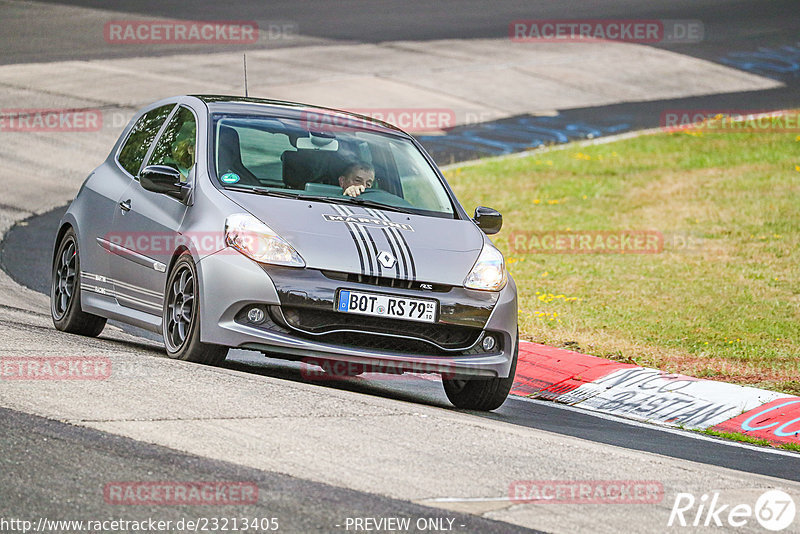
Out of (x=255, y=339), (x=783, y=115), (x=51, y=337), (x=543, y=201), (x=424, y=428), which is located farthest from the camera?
(x=783, y=115)

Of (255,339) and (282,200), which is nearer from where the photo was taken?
(255,339)

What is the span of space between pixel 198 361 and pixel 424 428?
1727mm

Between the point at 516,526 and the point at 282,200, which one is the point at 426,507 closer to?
the point at 516,526

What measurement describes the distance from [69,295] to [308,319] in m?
2.74

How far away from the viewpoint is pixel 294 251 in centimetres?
749

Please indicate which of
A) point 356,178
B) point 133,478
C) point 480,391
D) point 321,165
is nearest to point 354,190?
point 356,178

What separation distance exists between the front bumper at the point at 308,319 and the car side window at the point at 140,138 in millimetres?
1852

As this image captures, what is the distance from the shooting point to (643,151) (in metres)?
22.8

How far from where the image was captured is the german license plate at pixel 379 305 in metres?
7.44

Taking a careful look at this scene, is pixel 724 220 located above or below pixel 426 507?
below

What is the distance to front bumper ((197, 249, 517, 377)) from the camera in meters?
7.41

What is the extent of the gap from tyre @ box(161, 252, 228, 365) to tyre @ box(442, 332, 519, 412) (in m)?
1.57

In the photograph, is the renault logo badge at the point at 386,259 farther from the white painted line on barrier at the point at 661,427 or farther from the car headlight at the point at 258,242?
the white painted line on barrier at the point at 661,427

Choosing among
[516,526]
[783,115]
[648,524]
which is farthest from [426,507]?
[783,115]
